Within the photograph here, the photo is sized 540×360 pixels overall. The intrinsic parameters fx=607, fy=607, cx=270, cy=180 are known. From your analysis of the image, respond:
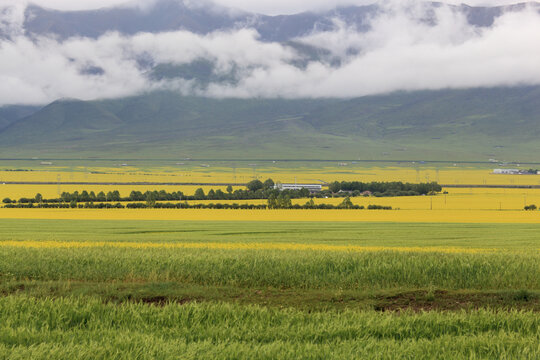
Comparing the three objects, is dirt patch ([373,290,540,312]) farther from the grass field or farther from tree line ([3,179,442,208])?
tree line ([3,179,442,208])

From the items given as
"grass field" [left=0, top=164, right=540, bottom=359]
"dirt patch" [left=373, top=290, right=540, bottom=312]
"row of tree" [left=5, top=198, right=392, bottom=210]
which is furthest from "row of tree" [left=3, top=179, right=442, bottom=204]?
"dirt patch" [left=373, top=290, right=540, bottom=312]

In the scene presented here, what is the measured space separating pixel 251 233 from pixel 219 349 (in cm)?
3971

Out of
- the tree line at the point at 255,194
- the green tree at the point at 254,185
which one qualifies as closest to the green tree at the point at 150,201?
the tree line at the point at 255,194

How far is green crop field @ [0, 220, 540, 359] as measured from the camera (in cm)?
980

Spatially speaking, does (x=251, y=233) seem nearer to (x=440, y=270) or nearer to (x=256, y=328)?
(x=440, y=270)

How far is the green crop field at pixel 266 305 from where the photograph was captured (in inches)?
386

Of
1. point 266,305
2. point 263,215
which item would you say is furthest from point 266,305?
point 263,215

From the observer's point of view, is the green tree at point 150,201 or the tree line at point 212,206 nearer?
the tree line at point 212,206

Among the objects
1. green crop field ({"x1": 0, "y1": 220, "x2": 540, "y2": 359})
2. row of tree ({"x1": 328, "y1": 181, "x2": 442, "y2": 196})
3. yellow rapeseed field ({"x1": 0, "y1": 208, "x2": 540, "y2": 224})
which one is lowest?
yellow rapeseed field ({"x1": 0, "y1": 208, "x2": 540, "y2": 224})

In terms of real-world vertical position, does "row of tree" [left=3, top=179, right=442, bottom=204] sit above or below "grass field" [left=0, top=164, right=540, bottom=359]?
above

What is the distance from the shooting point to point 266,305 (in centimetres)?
1462

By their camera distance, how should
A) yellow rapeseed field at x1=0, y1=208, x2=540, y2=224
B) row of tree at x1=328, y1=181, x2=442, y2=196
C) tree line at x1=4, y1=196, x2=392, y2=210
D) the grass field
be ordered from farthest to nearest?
1. row of tree at x1=328, y1=181, x2=442, y2=196
2. tree line at x1=4, y1=196, x2=392, y2=210
3. yellow rapeseed field at x1=0, y1=208, x2=540, y2=224
4. the grass field

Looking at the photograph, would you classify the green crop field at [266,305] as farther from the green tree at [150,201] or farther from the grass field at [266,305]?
the green tree at [150,201]

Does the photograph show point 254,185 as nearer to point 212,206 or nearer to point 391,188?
point 212,206
